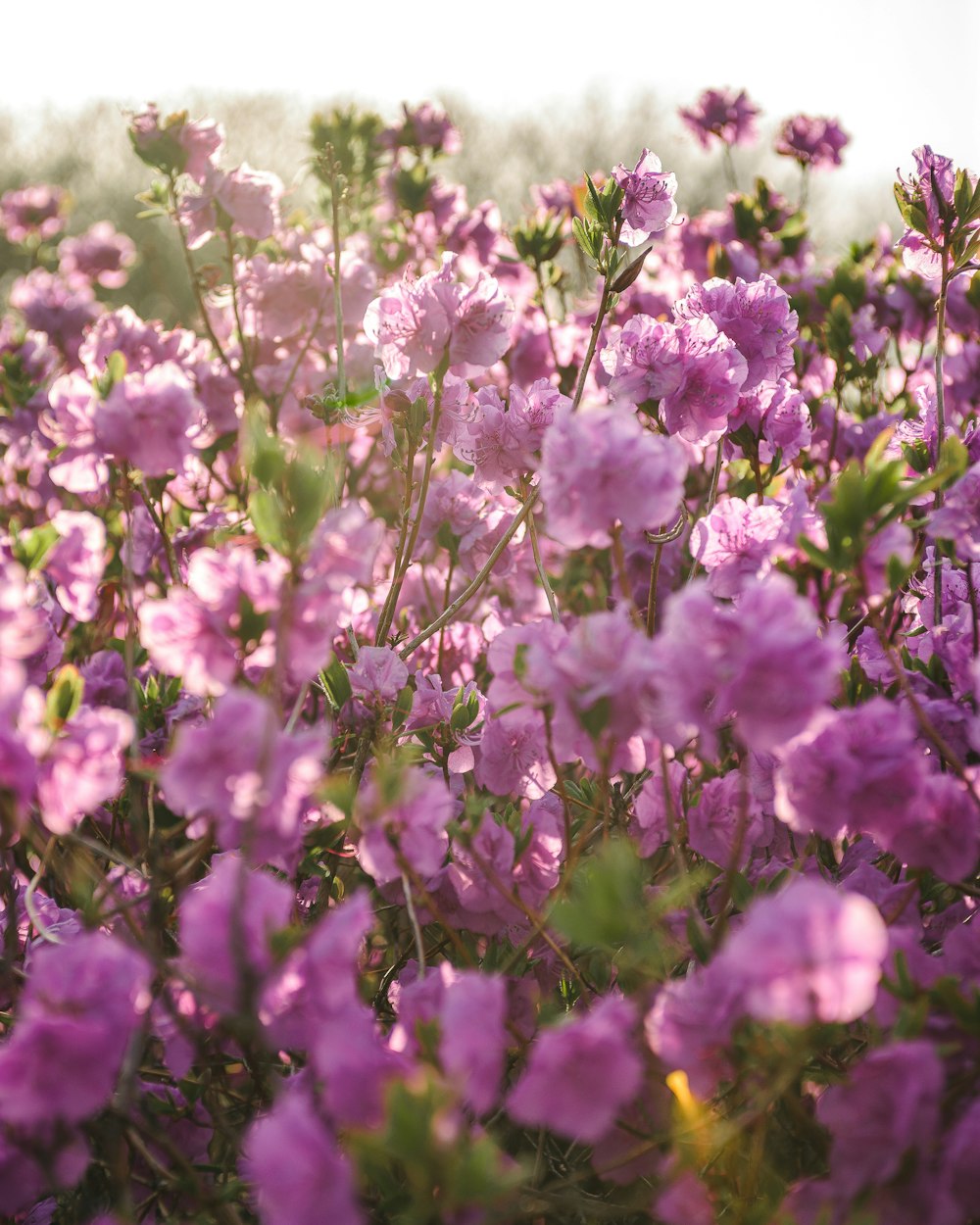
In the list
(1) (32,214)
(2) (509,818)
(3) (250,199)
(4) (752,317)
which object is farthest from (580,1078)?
(1) (32,214)

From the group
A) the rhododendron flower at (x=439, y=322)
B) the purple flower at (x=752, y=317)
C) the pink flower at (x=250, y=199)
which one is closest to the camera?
the rhododendron flower at (x=439, y=322)

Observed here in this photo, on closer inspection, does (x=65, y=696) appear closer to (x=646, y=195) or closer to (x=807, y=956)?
(x=807, y=956)

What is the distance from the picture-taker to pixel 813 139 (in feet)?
11.8

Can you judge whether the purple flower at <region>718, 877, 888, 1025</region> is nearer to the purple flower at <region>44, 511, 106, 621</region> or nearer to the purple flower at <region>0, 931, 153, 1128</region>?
the purple flower at <region>0, 931, 153, 1128</region>

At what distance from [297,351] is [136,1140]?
198 cm

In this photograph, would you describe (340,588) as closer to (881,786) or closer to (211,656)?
(211,656)

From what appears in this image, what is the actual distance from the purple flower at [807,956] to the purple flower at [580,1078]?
11 cm

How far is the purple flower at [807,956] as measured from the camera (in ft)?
2.25

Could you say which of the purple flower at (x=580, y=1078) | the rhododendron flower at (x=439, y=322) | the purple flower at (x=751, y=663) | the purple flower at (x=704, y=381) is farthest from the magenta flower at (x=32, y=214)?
the purple flower at (x=580, y=1078)

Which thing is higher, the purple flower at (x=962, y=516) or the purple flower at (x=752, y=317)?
the purple flower at (x=752, y=317)

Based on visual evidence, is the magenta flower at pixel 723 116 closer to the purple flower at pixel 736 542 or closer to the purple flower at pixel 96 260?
the purple flower at pixel 96 260

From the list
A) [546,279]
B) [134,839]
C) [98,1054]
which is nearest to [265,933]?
[98,1054]

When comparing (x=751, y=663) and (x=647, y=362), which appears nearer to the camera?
(x=751, y=663)

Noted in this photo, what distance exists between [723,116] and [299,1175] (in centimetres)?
393
